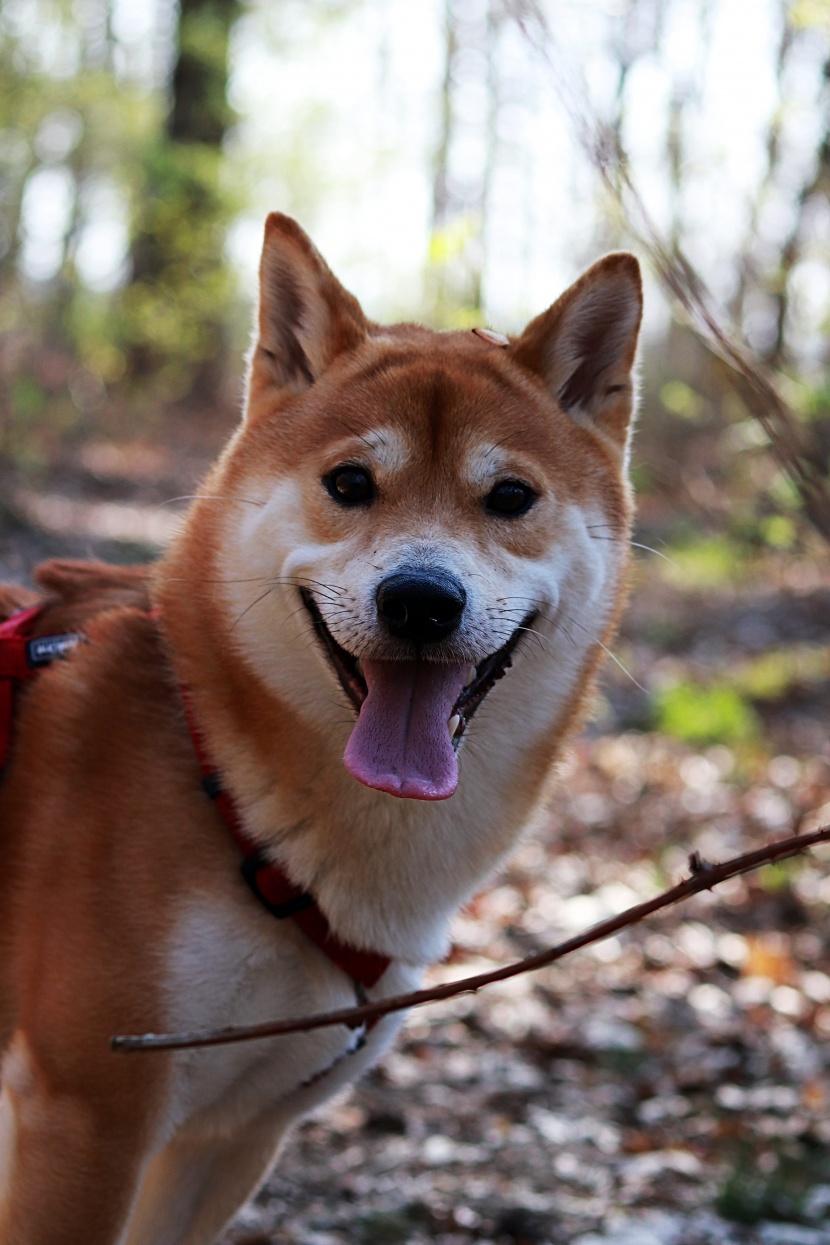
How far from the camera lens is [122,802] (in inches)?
79.8

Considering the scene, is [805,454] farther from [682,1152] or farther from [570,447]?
[682,1152]

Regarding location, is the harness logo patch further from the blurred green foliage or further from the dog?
the blurred green foliage

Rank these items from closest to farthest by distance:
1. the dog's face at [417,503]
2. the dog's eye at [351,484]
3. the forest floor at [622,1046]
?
the dog's face at [417,503] → the dog's eye at [351,484] → the forest floor at [622,1046]

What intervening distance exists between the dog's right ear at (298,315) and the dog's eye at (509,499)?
47 cm

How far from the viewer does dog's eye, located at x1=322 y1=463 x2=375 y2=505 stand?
219 cm

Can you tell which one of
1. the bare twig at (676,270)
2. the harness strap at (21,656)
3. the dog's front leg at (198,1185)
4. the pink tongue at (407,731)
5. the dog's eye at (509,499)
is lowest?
the dog's front leg at (198,1185)

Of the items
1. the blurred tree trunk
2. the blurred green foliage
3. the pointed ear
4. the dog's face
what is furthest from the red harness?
the blurred tree trunk

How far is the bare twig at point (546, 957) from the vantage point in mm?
1380

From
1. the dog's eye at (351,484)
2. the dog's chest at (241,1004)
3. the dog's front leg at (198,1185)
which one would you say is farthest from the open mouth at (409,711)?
the dog's front leg at (198,1185)

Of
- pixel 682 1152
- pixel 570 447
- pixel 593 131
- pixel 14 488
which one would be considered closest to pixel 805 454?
pixel 593 131

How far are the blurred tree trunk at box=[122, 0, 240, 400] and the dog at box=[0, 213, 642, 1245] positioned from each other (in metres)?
8.77

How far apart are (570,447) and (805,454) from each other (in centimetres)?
134

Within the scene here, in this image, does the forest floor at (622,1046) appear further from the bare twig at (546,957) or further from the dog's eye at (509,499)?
the bare twig at (546,957)

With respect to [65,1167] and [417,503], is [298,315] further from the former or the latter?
[65,1167]
